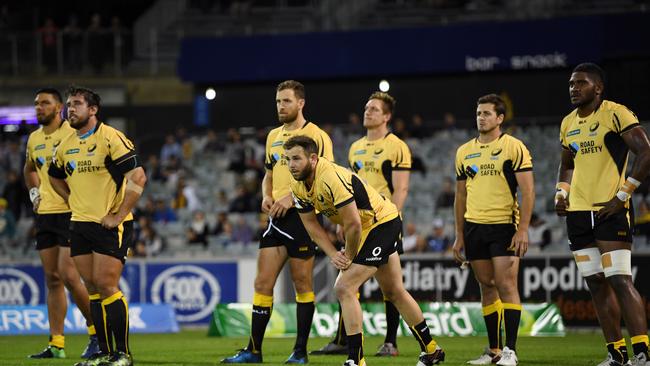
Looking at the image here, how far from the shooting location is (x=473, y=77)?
28172 millimetres

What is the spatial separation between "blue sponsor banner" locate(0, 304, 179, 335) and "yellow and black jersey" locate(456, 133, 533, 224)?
28.2 feet

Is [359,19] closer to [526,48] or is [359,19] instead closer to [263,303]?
[526,48]

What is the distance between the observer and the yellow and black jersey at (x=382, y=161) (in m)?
12.8

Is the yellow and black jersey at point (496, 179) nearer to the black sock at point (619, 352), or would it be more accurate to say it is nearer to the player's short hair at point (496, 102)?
the player's short hair at point (496, 102)

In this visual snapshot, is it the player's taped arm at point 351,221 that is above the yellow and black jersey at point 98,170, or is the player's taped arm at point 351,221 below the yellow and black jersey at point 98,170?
below

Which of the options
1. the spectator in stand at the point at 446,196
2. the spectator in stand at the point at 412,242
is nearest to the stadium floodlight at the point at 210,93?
the spectator in stand at the point at 446,196

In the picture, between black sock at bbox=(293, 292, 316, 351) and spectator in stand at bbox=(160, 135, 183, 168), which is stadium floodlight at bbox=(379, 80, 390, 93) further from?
black sock at bbox=(293, 292, 316, 351)

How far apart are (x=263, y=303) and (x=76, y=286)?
7.33ft

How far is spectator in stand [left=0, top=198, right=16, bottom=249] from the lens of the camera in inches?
967

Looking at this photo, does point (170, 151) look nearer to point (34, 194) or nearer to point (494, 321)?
point (34, 194)

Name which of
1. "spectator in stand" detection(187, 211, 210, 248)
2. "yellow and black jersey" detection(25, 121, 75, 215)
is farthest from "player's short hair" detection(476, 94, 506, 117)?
"spectator in stand" detection(187, 211, 210, 248)

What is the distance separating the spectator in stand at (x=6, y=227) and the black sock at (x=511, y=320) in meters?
15.9

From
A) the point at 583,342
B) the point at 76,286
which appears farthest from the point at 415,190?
the point at 76,286

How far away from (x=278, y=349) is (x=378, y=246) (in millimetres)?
4130
